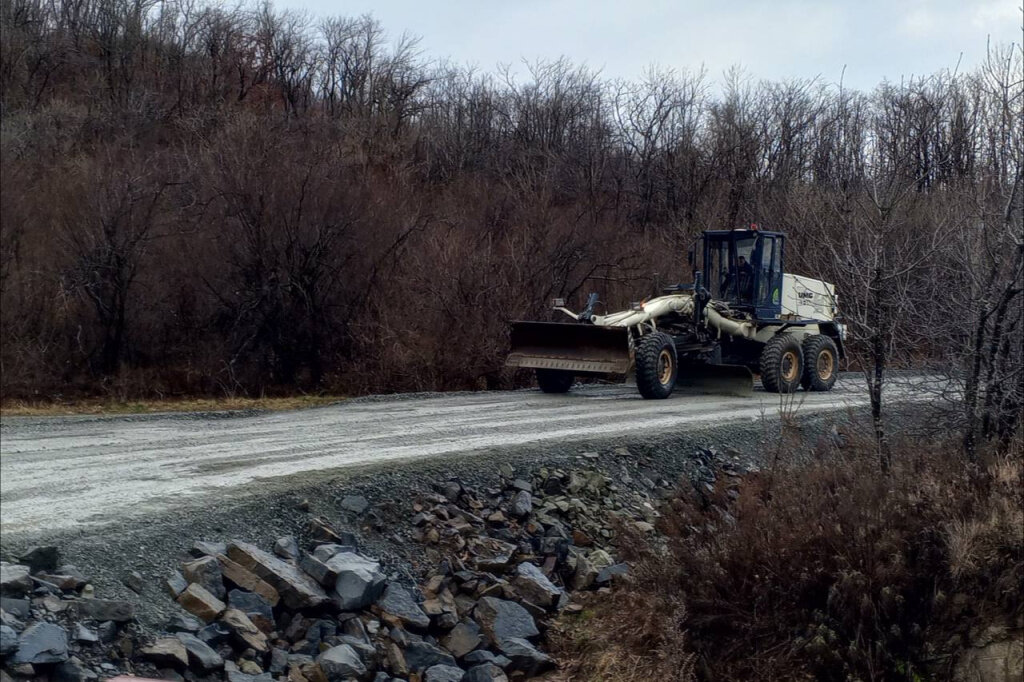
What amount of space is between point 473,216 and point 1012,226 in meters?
16.3

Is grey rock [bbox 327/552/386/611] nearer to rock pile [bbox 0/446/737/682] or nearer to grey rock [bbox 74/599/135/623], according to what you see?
rock pile [bbox 0/446/737/682]

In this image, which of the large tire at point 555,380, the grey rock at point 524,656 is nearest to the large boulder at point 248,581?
the grey rock at point 524,656

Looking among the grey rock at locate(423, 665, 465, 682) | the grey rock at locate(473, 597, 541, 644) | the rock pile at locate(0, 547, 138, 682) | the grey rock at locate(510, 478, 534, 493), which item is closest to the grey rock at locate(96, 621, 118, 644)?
the rock pile at locate(0, 547, 138, 682)

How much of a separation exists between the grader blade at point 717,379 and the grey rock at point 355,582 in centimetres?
1049

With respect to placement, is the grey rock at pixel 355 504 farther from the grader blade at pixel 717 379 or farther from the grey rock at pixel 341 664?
the grader blade at pixel 717 379

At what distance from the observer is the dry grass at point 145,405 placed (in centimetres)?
1440

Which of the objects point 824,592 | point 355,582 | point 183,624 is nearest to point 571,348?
point 824,592

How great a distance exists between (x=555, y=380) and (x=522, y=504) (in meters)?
7.29

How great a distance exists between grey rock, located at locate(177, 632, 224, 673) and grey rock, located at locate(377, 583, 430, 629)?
1.55 meters

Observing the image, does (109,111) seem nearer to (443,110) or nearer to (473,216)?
(473,216)

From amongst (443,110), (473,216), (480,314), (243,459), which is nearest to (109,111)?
(473,216)

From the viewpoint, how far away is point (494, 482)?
9.88 metres

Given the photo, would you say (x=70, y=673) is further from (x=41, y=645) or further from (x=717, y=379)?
(x=717, y=379)

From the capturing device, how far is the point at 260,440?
35.3 feet
